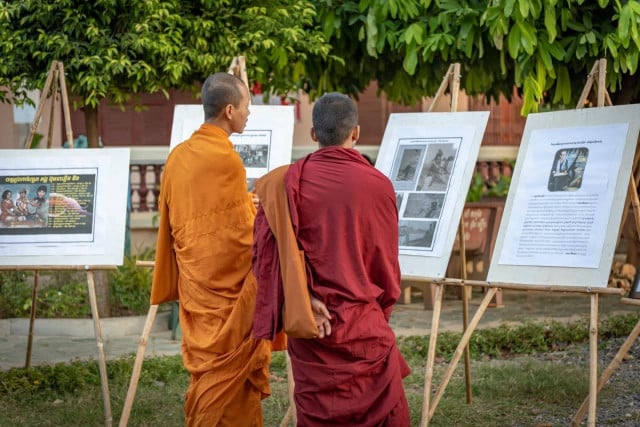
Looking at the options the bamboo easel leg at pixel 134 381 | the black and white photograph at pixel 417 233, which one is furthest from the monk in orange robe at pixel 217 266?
the black and white photograph at pixel 417 233

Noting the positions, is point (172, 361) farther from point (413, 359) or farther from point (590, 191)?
point (590, 191)

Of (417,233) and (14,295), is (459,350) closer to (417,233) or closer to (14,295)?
(417,233)

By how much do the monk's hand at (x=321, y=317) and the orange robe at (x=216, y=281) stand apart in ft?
2.49

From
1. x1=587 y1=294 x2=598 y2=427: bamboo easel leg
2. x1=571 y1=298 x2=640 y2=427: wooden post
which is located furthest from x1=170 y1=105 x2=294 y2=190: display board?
x1=571 y1=298 x2=640 y2=427: wooden post

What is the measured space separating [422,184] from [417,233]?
0.98 ft

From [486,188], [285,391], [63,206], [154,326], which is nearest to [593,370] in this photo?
[285,391]

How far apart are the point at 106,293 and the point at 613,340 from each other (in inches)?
171

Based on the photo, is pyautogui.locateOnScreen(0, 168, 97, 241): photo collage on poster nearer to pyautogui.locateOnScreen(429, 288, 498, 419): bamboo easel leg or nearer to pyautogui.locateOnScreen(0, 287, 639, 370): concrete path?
pyautogui.locateOnScreen(0, 287, 639, 370): concrete path

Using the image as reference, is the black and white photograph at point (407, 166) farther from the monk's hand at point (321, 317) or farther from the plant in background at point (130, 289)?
the plant in background at point (130, 289)

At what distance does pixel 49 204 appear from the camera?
6348 mm

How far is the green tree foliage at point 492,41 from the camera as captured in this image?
7.91 m

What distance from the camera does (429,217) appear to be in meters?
5.83

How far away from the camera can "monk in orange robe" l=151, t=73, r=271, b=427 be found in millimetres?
4996

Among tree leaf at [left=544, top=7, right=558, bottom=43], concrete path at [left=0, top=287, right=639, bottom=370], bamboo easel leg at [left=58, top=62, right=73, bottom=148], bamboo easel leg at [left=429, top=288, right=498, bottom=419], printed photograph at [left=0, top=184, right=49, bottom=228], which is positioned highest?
tree leaf at [left=544, top=7, right=558, bottom=43]
